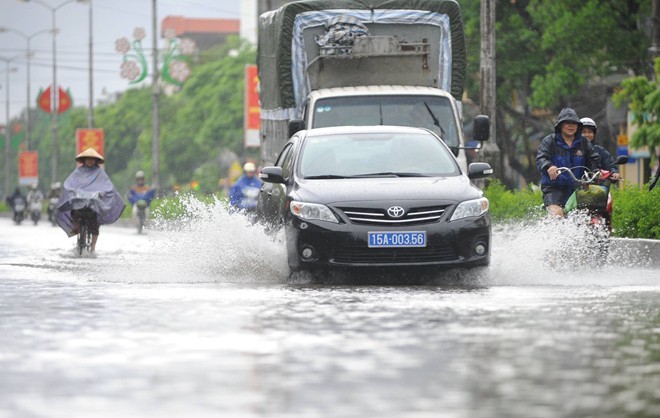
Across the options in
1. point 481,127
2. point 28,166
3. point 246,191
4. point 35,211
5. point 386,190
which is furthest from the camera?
point 28,166

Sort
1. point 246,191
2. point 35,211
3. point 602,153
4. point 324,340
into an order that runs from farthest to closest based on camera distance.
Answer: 1. point 35,211
2. point 246,191
3. point 602,153
4. point 324,340

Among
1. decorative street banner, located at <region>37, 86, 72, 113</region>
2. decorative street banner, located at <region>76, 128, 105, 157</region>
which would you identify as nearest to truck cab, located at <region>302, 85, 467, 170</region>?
decorative street banner, located at <region>76, 128, 105, 157</region>

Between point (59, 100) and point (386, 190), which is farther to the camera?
point (59, 100)

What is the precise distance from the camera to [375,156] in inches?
666

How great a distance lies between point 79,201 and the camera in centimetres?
2503

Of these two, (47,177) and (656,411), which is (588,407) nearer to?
(656,411)

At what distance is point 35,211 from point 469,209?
49239 millimetres

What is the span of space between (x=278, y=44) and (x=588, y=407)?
Answer: 16.7 metres

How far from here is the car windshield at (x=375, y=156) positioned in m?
16.6

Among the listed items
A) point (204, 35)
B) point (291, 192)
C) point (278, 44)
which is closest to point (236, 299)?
point (291, 192)

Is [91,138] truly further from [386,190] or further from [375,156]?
[386,190]

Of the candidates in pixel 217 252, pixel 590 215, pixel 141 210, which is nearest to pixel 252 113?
pixel 141 210

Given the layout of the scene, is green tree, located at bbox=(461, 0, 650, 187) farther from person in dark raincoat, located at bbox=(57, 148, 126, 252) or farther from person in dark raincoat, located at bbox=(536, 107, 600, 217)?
person in dark raincoat, located at bbox=(536, 107, 600, 217)

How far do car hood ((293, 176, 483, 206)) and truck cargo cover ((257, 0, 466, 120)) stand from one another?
24.0 ft
